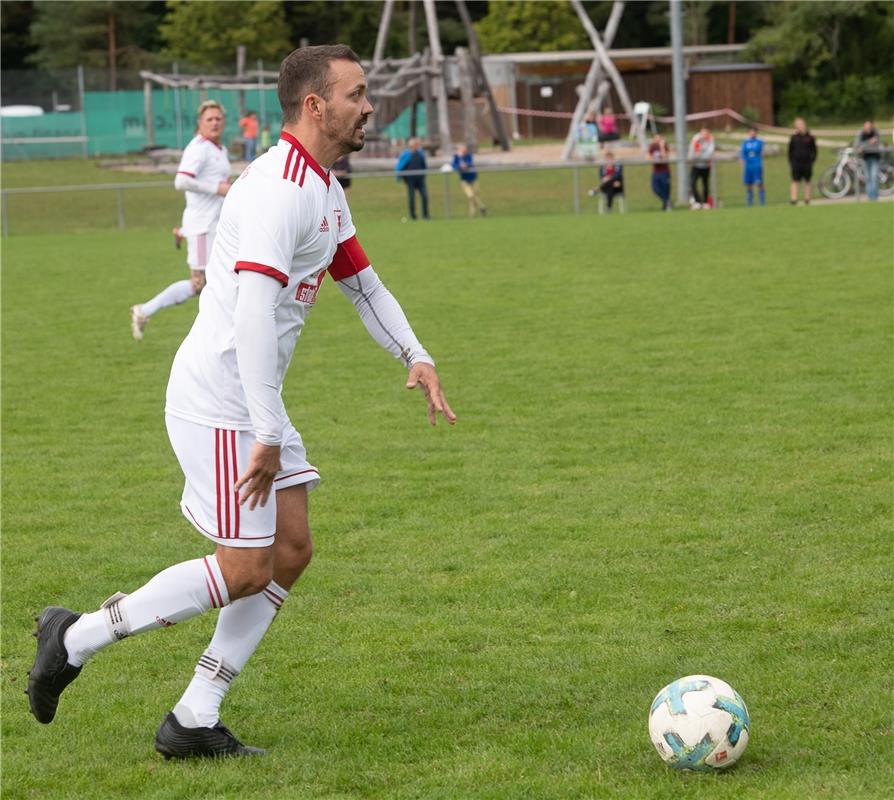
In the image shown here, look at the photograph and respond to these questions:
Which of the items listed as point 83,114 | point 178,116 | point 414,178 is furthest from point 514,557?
point 83,114

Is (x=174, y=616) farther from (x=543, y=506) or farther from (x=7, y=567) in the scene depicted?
(x=543, y=506)

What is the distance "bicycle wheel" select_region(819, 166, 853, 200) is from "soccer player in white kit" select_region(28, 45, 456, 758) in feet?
88.0

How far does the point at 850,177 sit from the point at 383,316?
87.4ft

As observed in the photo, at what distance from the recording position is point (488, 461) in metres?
8.06

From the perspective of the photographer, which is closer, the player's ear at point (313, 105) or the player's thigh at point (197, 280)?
the player's ear at point (313, 105)

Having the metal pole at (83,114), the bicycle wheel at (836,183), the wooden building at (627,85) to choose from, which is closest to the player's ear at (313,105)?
the bicycle wheel at (836,183)

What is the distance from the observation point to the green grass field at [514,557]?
4168mm

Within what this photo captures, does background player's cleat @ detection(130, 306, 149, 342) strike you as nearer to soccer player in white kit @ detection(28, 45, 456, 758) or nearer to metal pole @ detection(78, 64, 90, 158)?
soccer player in white kit @ detection(28, 45, 456, 758)

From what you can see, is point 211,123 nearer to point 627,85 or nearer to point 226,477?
point 226,477

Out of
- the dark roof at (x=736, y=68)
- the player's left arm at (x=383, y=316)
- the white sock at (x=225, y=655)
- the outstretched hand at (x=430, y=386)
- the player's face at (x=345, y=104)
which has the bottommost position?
the white sock at (x=225, y=655)

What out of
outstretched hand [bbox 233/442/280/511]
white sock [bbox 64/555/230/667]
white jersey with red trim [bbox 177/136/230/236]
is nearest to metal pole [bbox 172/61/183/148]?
white jersey with red trim [bbox 177/136/230/236]

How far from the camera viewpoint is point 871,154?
27.9 m

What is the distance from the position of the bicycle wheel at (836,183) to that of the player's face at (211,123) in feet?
64.4

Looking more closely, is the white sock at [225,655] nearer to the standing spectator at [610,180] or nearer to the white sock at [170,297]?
the white sock at [170,297]
